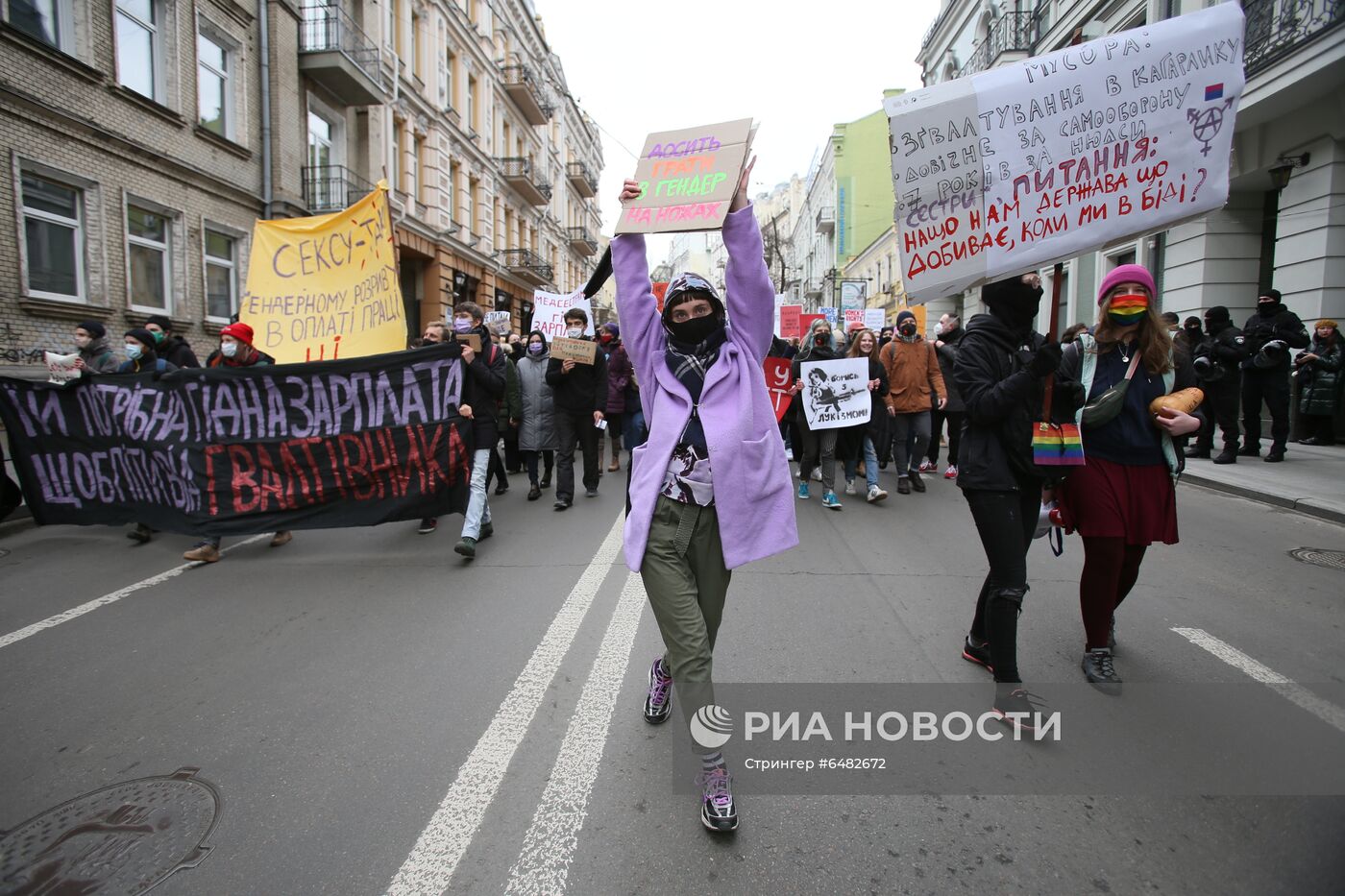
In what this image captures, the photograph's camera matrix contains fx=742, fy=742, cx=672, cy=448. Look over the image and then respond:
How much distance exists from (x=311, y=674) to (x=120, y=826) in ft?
3.85

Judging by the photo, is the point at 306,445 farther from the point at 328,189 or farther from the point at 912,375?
the point at 328,189

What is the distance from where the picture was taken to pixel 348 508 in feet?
19.6

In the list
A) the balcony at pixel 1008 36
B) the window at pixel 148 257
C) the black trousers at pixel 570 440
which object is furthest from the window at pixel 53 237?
the balcony at pixel 1008 36

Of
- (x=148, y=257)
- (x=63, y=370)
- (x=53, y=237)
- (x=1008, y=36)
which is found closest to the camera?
(x=63, y=370)

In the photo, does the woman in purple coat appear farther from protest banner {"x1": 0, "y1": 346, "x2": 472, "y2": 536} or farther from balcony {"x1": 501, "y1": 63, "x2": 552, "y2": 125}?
balcony {"x1": 501, "y1": 63, "x2": 552, "y2": 125}

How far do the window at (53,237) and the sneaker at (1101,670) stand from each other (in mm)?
13975

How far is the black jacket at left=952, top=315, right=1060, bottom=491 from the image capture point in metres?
3.07

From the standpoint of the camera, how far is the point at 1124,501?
129 inches

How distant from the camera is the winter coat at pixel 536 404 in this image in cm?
842

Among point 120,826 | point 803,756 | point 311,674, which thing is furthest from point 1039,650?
point 120,826

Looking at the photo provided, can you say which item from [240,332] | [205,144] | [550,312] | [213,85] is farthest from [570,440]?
[213,85]

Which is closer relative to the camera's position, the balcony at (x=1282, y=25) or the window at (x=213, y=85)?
the balcony at (x=1282, y=25)

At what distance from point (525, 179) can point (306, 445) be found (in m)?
29.4

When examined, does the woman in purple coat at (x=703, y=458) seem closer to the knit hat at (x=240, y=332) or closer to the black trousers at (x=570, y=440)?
the knit hat at (x=240, y=332)
